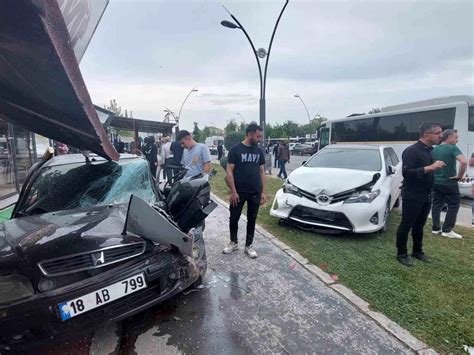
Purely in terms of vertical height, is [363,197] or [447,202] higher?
[363,197]

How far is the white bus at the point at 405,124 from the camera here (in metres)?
9.61

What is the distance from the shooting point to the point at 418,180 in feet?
12.0

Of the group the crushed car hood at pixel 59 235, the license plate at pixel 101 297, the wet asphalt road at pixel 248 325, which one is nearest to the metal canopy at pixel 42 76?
the crushed car hood at pixel 59 235

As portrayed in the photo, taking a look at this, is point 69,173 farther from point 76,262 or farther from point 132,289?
point 132,289

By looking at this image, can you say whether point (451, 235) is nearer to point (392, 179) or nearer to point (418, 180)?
point (392, 179)

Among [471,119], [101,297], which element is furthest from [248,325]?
[471,119]

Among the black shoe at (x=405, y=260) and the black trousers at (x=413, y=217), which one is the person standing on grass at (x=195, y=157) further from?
the black shoe at (x=405, y=260)

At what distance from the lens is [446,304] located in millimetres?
2902

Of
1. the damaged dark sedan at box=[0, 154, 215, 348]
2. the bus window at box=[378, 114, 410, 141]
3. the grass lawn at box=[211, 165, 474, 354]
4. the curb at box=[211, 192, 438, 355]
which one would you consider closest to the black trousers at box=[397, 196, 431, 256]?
the grass lawn at box=[211, 165, 474, 354]

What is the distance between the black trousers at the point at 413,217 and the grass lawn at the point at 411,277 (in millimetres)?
301

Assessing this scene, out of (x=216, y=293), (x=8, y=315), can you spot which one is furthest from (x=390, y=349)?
(x=8, y=315)

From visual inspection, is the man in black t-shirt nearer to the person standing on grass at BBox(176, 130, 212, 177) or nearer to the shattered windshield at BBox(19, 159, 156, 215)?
the shattered windshield at BBox(19, 159, 156, 215)

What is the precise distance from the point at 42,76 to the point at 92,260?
1.22 meters

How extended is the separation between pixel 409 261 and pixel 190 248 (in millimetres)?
2963
